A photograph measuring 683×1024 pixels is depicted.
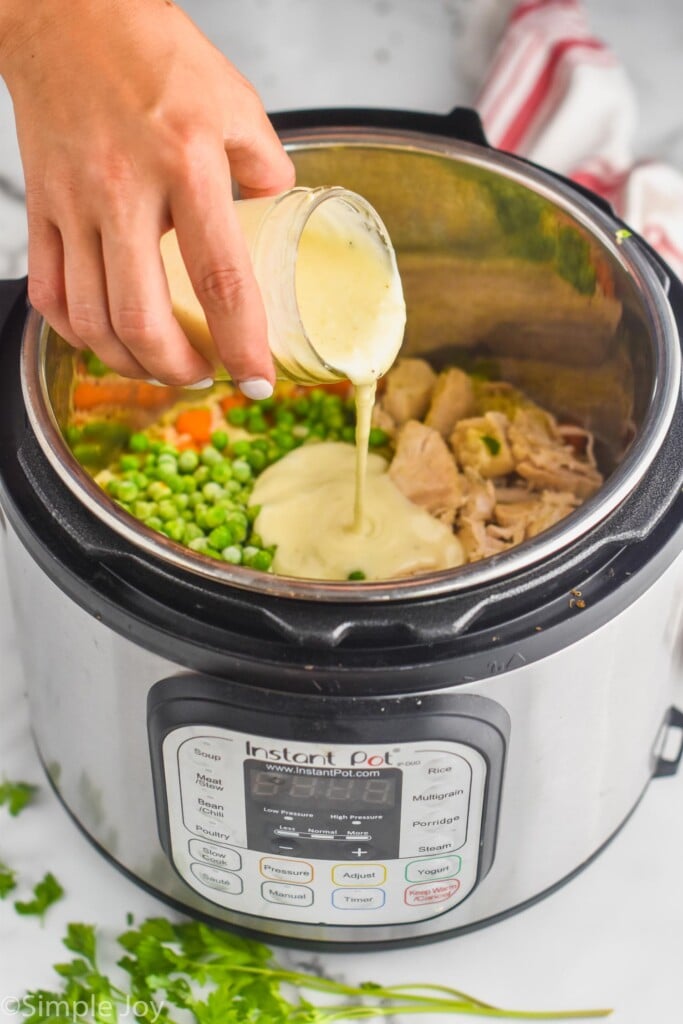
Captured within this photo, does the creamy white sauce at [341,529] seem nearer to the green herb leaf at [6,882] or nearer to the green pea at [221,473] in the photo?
the green pea at [221,473]

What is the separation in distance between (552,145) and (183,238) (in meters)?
1.38

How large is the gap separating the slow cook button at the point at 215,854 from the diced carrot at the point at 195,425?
0.72 metres

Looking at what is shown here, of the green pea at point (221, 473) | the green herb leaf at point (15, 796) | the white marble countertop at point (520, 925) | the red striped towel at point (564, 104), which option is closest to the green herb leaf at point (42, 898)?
the white marble countertop at point (520, 925)

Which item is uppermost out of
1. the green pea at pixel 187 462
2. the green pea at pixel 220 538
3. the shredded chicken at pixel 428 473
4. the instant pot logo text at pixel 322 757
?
the shredded chicken at pixel 428 473

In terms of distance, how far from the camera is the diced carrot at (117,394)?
5.41ft

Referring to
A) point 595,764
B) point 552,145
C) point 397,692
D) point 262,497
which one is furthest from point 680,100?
point 397,692

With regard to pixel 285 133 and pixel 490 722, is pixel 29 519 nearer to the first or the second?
pixel 490 722

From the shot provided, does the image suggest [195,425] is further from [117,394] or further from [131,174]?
[131,174]

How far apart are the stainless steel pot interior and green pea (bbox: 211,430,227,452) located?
5.9 inches

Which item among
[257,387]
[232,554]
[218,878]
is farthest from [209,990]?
[257,387]

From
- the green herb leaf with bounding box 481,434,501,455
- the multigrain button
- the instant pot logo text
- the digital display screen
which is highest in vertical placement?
the green herb leaf with bounding box 481,434,501,455

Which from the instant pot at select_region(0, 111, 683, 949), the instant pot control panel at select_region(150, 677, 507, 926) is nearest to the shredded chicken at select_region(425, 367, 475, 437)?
the instant pot at select_region(0, 111, 683, 949)

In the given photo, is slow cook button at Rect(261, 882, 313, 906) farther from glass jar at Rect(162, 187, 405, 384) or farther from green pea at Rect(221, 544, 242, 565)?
glass jar at Rect(162, 187, 405, 384)

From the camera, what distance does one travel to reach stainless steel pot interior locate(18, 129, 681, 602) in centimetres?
136
